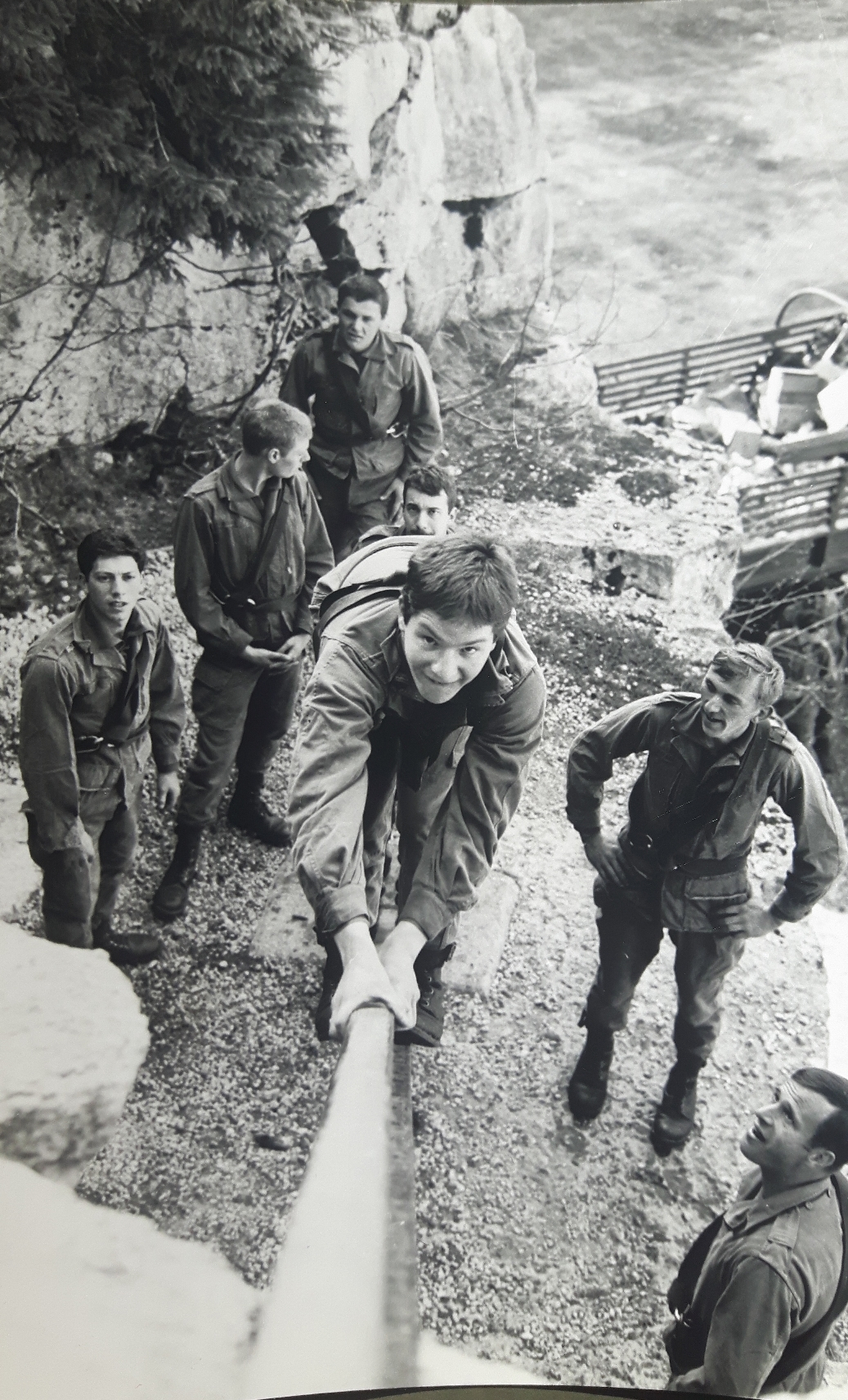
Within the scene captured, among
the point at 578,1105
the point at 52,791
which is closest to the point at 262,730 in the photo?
the point at 52,791

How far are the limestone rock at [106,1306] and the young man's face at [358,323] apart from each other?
7.88 ft

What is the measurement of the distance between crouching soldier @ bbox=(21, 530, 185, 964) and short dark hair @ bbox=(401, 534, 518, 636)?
2.74 feet

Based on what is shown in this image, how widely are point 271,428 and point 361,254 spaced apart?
26.4 inches

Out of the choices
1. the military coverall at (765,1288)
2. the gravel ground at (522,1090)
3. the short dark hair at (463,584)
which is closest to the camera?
the short dark hair at (463,584)

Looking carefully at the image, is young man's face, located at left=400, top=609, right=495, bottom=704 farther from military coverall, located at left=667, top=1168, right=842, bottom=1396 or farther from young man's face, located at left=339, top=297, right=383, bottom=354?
military coverall, located at left=667, top=1168, right=842, bottom=1396

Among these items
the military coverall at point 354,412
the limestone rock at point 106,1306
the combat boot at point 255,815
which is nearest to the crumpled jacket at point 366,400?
the military coverall at point 354,412

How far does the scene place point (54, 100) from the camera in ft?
9.64

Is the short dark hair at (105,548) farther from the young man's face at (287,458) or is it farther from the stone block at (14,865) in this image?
the stone block at (14,865)

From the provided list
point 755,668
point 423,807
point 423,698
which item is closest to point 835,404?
point 755,668

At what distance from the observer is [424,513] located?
291 cm

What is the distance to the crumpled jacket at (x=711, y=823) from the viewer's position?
8.58 feet

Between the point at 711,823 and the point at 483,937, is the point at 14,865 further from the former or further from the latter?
the point at 711,823

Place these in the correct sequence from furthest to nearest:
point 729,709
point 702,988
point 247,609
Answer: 1. point 247,609
2. point 702,988
3. point 729,709

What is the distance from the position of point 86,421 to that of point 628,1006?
2252 millimetres
